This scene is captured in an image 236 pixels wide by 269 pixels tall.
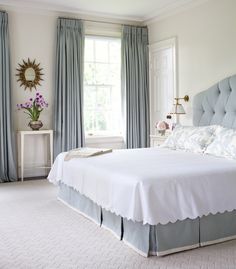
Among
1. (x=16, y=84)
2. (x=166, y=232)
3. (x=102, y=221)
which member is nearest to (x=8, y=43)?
(x=16, y=84)

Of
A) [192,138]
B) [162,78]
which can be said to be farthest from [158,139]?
[192,138]

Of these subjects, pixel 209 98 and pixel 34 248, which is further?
pixel 209 98

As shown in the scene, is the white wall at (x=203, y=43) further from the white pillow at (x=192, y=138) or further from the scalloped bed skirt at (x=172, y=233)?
the scalloped bed skirt at (x=172, y=233)

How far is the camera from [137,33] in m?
6.76

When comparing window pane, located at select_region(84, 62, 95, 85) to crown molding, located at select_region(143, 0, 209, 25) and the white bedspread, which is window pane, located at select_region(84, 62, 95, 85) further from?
the white bedspread

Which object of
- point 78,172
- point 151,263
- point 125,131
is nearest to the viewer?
point 151,263

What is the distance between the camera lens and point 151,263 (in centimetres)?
281

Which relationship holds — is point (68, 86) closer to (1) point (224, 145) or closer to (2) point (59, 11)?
(2) point (59, 11)

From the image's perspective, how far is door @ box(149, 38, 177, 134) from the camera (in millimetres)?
6211

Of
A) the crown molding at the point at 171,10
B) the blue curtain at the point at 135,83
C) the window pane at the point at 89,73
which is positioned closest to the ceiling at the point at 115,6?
the crown molding at the point at 171,10

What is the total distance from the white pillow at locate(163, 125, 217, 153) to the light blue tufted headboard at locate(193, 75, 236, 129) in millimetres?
392

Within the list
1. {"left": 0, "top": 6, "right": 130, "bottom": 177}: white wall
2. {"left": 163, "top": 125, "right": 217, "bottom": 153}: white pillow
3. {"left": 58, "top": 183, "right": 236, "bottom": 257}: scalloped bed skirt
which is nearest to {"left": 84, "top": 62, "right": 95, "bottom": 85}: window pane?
{"left": 0, "top": 6, "right": 130, "bottom": 177}: white wall

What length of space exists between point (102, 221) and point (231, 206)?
1.21 meters

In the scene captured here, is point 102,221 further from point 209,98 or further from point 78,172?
point 209,98
